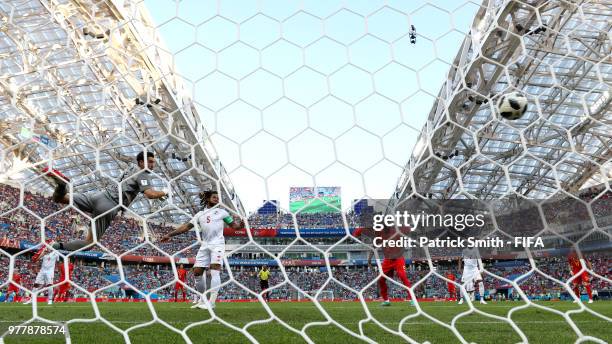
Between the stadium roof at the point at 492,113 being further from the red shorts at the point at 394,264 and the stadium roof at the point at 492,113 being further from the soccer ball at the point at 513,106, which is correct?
the red shorts at the point at 394,264

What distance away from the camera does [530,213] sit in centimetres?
832

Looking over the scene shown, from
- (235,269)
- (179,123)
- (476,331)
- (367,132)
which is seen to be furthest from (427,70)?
(235,269)

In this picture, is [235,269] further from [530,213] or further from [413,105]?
[413,105]

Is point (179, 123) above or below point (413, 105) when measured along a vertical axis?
above

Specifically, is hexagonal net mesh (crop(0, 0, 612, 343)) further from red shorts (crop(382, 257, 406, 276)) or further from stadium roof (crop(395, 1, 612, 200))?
red shorts (crop(382, 257, 406, 276))

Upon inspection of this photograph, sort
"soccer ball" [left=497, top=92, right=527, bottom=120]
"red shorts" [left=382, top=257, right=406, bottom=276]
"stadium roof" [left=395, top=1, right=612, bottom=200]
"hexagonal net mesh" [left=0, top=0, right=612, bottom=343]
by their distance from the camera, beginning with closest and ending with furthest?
1. "hexagonal net mesh" [left=0, top=0, right=612, bottom=343]
2. "stadium roof" [left=395, top=1, right=612, bottom=200]
3. "soccer ball" [left=497, top=92, right=527, bottom=120]
4. "red shorts" [left=382, top=257, right=406, bottom=276]

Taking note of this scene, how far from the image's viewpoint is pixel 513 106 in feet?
12.0

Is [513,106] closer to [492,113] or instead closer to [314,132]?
[492,113]

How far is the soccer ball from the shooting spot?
3.64 meters

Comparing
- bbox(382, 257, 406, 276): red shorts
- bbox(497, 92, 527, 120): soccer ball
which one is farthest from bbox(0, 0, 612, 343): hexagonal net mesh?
bbox(382, 257, 406, 276): red shorts

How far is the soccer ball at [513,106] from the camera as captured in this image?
11.9 ft

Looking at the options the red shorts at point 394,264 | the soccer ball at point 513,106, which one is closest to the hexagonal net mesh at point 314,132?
the soccer ball at point 513,106

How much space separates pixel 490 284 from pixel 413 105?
18.7 meters

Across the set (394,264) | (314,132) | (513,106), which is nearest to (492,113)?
(513,106)
